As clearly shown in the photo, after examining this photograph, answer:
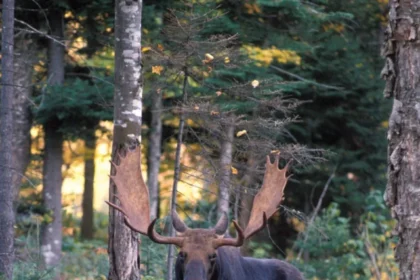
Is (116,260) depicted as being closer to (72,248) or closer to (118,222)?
(118,222)

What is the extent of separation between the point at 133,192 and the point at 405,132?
3.99 meters

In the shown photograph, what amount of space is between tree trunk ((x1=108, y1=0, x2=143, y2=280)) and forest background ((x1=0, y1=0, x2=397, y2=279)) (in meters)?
1.37

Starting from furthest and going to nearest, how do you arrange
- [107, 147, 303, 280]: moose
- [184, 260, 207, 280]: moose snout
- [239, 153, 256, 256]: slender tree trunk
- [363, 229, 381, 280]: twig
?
[363, 229, 381, 280]: twig < [239, 153, 256, 256]: slender tree trunk < [107, 147, 303, 280]: moose < [184, 260, 207, 280]: moose snout

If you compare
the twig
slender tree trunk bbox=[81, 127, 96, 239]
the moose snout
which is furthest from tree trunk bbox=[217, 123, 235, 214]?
slender tree trunk bbox=[81, 127, 96, 239]

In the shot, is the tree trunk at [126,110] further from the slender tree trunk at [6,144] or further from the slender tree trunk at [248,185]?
the slender tree trunk at [6,144]

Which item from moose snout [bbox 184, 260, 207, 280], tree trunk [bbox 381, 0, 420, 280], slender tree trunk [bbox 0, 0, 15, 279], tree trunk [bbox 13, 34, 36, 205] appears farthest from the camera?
tree trunk [bbox 13, 34, 36, 205]

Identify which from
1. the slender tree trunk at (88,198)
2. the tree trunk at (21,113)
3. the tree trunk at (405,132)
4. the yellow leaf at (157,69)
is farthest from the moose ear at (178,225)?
the slender tree trunk at (88,198)

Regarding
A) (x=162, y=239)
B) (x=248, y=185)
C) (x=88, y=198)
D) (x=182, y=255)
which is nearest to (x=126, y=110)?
(x=162, y=239)

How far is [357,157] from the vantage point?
2595cm

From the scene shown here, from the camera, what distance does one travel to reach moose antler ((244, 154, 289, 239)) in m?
9.89

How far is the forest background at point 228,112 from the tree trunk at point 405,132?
4.65 feet

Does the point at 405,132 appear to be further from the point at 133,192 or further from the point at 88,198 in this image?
the point at 88,198

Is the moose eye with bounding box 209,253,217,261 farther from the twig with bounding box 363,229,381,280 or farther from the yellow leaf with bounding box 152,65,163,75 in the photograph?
the twig with bounding box 363,229,381,280

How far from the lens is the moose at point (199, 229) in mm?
9562
